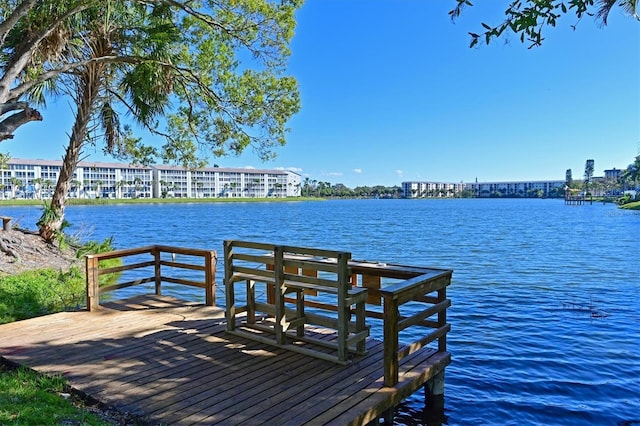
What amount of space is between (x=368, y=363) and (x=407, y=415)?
90 cm

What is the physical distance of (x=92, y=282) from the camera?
7078 millimetres

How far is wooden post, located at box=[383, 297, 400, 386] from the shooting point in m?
4.03

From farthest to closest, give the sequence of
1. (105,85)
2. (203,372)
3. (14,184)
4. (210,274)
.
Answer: (14,184)
(105,85)
(210,274)
(203,372)

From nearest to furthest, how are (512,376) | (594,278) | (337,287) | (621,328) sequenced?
(337,287) < (512,376) < (621,328) < (594,278)

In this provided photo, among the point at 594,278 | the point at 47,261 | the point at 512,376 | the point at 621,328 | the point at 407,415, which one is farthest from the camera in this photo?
the point at 594,278

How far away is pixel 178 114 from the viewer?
1292 centimetres

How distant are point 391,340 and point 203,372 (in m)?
1.98

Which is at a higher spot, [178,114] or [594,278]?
[178,114]

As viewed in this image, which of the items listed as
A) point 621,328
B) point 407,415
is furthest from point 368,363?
point 621,328

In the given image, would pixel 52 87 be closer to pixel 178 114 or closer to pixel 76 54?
pixel 76 54

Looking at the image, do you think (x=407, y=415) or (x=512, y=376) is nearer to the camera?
(x=407, y=415)

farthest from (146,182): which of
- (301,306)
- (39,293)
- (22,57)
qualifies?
(301,306)

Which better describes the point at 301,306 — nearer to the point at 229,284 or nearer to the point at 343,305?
the point at 343,305

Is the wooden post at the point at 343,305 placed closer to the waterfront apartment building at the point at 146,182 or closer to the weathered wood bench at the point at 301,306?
the weathered wood bench at the point at 301,306
